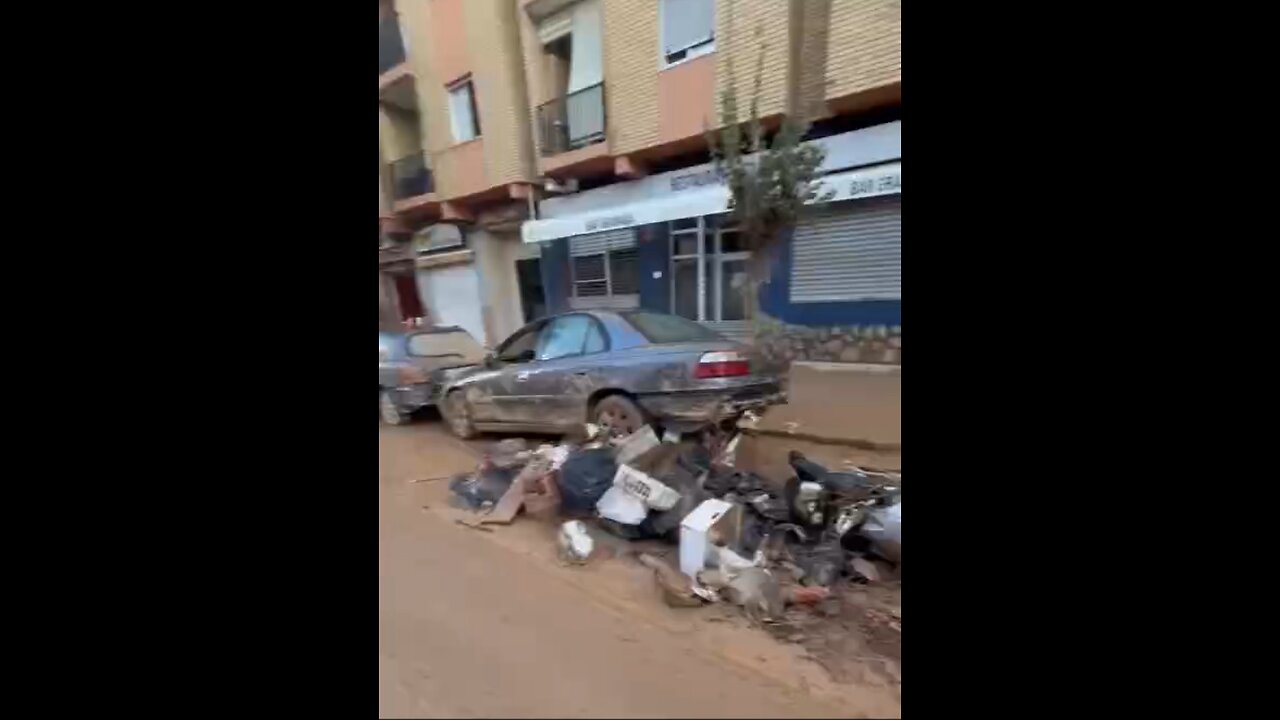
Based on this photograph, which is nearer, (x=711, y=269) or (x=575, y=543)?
(x=575, y=543)

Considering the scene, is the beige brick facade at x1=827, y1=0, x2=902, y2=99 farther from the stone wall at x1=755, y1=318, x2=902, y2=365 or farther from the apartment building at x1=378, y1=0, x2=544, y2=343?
the apartment building at x1=378, y1=0, x2=544, y2=343

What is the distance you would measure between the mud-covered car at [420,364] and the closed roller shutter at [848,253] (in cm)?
189

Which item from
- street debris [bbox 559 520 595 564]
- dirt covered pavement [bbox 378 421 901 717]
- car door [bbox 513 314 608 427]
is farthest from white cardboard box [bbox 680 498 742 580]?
car door [bbox 513 314 608 427]

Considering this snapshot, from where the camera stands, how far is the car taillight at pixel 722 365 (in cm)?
304

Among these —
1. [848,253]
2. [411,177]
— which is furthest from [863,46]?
[411,177]

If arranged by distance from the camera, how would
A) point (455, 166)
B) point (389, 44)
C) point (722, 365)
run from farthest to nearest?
point (722, 365) → point (455, 166) → point (389, 44)

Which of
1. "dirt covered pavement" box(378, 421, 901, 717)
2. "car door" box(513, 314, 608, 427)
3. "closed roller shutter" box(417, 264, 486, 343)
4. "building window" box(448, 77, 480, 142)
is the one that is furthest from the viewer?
"car door" box(513, 314, 608, 427)

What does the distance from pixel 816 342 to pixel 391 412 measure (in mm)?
2249

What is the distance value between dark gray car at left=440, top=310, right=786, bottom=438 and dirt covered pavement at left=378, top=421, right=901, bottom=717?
101 centimetres

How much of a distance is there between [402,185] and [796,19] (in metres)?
1.84

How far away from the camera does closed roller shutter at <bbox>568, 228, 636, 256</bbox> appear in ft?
9.83

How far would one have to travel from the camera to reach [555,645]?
1717mm

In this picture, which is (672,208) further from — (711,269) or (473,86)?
(473,86)
